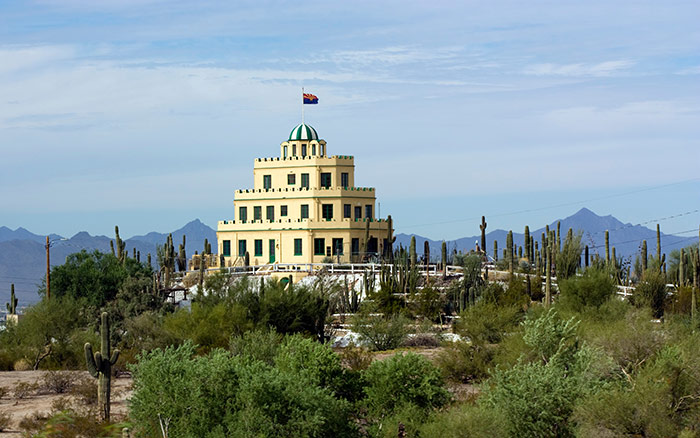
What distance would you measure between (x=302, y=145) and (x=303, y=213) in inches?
183

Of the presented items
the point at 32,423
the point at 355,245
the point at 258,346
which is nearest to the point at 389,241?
the point at 355,245

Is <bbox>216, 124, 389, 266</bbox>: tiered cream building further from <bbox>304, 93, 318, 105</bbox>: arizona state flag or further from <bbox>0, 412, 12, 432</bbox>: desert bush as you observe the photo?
<bbox>0, 412, 12, 432</bbox>: desert bush

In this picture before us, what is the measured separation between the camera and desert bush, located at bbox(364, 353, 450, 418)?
26375 mm

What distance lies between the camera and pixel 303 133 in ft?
217

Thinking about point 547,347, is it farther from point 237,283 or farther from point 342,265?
point 342,265

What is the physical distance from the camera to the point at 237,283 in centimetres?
4234

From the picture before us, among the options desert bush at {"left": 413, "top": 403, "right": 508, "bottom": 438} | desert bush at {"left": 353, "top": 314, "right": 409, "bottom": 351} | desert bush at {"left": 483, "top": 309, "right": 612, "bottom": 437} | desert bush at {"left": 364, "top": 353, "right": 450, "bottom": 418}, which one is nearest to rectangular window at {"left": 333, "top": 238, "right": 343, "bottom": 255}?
desert bush at {"left": 353, "top": 314, "right": 409, "bottom": 351}

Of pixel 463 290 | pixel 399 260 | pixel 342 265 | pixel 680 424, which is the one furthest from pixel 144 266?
pixel 680 424

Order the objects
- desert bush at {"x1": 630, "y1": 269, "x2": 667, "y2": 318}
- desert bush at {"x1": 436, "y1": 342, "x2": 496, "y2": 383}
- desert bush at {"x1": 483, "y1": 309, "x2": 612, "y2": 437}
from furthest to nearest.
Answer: desert bush at {"x1": 630, "y1": 269, "x2": 667, "y2": 318}, desert bush at {"x1": 436, "y1": 342, "x2": 496, "y2": 383}, desert bush at {"x1": 483, "y1": 309, "x2": 612, "y2": 437}

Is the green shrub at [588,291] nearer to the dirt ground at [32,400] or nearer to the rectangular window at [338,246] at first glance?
the dirt ground at [32,400]

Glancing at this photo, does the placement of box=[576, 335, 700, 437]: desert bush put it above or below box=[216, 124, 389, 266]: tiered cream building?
below

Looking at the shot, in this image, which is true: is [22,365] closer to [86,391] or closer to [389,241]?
[86,391]

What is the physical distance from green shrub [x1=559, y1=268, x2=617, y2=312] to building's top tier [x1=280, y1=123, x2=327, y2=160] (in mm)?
24222

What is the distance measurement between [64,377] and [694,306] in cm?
2395
